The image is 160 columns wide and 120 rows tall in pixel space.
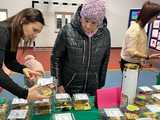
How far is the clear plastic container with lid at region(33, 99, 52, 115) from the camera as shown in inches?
50.0

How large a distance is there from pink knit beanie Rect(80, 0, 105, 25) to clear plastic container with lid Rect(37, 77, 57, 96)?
1.50 feet

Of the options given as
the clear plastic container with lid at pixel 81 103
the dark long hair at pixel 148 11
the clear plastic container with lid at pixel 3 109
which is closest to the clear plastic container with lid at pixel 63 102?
the clear plastic container with lid at pixel 81 103

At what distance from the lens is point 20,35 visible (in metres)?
1.28

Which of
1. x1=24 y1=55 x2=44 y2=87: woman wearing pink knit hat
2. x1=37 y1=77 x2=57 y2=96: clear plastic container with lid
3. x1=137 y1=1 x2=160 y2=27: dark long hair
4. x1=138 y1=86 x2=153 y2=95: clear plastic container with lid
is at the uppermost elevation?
x1=137 y1=1 x2=160 y2=27: dark long hair

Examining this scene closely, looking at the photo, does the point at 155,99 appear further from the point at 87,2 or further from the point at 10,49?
the point at 10,49

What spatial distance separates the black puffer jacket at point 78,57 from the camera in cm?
162

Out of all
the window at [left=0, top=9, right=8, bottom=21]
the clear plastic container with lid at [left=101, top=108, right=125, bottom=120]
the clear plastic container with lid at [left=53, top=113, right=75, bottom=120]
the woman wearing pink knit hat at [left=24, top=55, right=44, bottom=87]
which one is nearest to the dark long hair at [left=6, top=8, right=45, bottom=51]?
the woman wearing pink knit hat at [left=24, top=55, right=44, bottom=87]

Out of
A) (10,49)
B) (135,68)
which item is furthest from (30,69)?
(135,68)

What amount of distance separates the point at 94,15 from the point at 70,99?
517mm

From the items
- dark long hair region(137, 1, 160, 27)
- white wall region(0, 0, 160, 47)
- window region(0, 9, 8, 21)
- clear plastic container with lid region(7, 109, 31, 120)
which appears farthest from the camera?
white wall region(0, 0, 160, 47)

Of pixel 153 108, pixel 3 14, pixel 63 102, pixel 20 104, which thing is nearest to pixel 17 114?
pixel 20 104

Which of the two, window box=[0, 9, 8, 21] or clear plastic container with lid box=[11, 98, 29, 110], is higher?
window box=[0, 9, 8, 21]

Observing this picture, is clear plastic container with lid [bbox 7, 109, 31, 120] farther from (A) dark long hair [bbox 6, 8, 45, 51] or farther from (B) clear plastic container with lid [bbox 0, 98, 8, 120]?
(A) dark long hair [bbox 6, 8, 45, 51]

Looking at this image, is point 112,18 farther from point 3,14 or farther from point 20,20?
point 20,20
